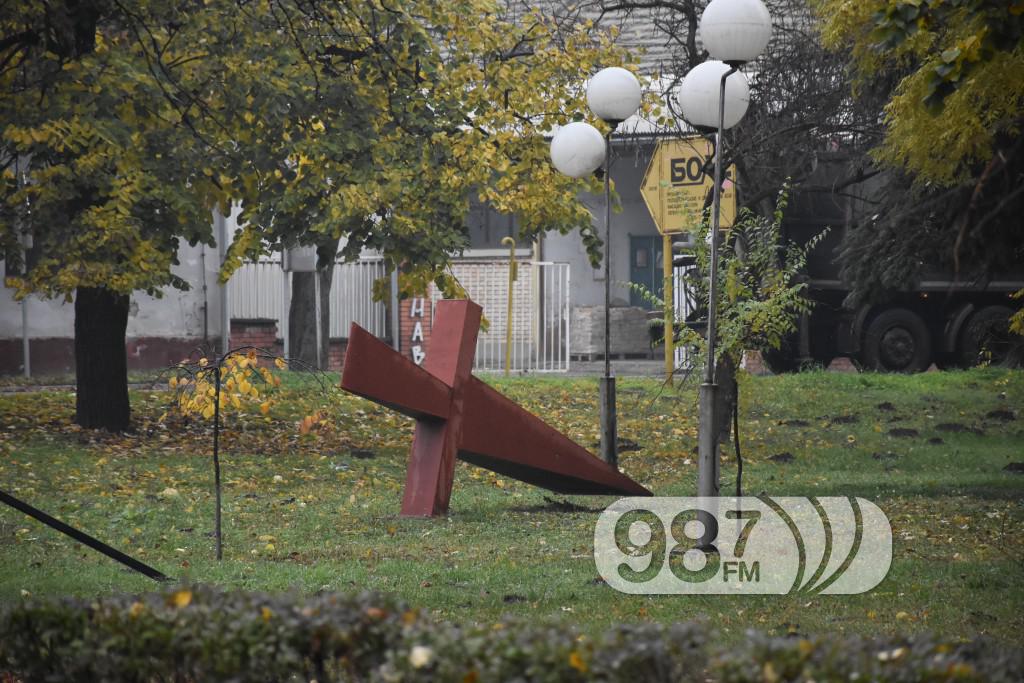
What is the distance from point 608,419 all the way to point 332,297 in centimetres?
1316

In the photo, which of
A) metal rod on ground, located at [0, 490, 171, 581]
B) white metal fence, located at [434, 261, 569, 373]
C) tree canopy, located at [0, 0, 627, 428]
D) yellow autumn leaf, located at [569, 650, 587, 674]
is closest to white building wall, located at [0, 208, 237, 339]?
white metal fence, located at [434, 261, 569, 373]

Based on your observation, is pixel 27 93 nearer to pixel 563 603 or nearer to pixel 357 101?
pixel 357 101

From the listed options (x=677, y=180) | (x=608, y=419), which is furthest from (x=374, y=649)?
(x=677, y=180)

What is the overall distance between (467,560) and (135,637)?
400 cm

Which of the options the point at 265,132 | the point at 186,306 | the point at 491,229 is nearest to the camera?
the point at 265,132

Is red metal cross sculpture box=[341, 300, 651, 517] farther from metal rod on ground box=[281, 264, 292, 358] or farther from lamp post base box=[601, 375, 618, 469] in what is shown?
metal rod on ground box=[281, 264, 292, 358]

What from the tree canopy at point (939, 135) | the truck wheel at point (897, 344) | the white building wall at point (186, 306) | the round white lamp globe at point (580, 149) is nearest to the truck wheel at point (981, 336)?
the truck wheel at point (897, 344)

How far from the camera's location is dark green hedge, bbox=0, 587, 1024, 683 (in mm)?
3568

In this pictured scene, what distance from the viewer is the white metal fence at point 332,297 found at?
24.3 m

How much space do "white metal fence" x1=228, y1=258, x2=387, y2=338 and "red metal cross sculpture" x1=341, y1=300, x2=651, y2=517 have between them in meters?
14.1

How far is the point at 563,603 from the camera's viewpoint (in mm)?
6828

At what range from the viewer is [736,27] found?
7719 millimetres

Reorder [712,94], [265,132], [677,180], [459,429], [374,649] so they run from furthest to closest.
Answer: [677,180] < [265,132] < [459,429] < [712,94] < [374,649]

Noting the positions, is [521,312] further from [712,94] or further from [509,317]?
[712,94]
